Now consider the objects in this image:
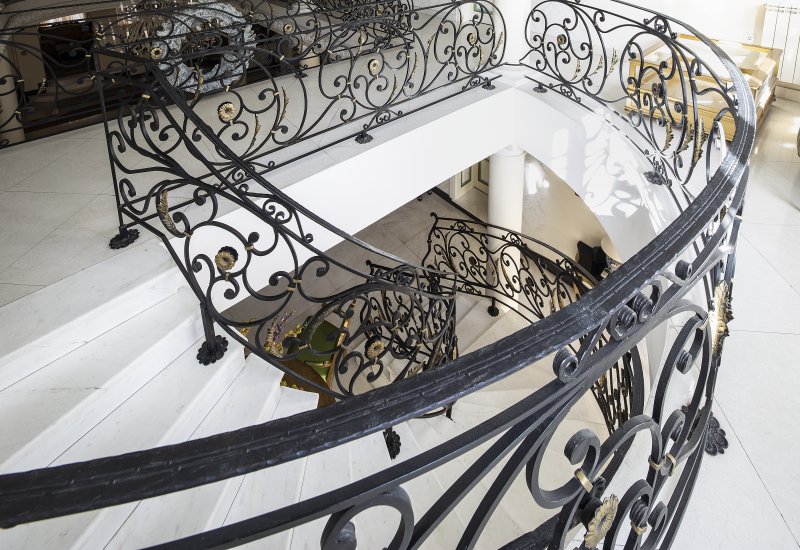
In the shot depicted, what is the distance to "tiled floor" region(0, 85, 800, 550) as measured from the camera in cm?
198

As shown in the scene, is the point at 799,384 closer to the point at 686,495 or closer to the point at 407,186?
the point at 686,495

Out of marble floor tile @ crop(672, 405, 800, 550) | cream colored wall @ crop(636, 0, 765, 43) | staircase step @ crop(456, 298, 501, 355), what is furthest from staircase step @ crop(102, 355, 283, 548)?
cream colored wall @ crop(636, 0, 765, 43)

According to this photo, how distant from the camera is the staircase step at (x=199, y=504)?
7.22 feet

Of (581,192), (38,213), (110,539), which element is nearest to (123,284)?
(38,213)

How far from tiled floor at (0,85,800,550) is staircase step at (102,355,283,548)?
1.17 meters

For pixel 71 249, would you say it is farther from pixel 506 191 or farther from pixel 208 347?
pixel 506 191

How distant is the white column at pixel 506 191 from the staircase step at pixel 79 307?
180 inches

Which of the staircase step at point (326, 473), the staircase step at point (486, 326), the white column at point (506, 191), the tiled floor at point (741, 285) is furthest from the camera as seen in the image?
the staircase step at point (486, 326)

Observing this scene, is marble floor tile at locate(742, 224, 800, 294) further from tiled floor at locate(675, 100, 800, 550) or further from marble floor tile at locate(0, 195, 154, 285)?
marble floor tile at locate(0, 195, 154, 285)

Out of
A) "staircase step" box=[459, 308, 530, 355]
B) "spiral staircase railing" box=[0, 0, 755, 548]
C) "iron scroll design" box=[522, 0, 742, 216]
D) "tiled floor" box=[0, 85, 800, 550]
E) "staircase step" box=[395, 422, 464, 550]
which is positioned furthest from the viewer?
"staircase step" box=[459, 308, 530, 355]

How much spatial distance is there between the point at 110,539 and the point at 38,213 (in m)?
2.36

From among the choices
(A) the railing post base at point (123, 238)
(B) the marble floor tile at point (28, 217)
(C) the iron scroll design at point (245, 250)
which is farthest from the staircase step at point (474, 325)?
(B) the marble floor tile at point (28, 217)

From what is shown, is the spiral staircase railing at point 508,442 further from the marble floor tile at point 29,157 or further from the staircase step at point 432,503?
the marble floor tile at point 29,157

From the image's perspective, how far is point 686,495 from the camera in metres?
1.90
